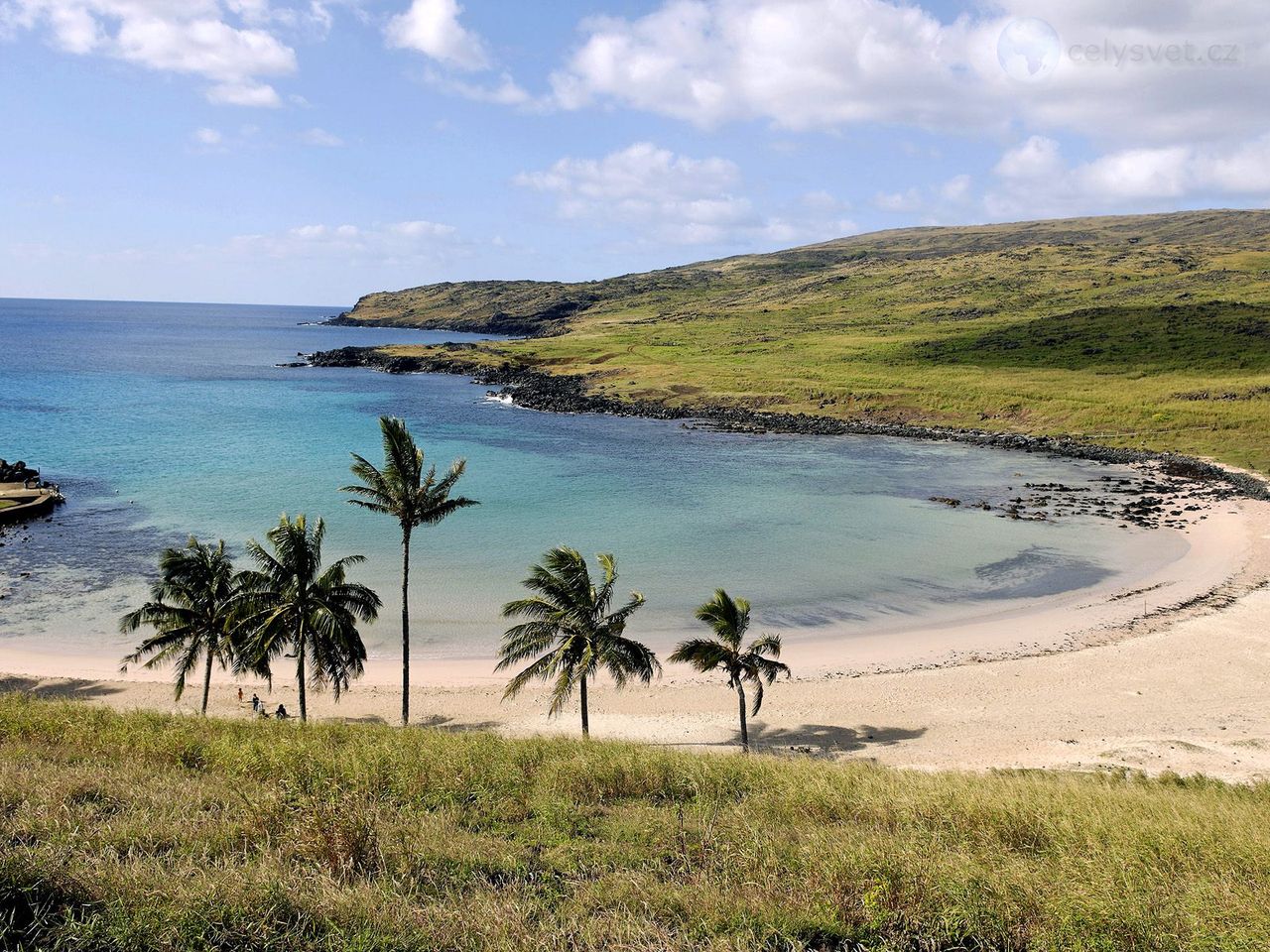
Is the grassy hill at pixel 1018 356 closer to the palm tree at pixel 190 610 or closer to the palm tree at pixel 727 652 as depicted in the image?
the palm tree at pixel 727 652

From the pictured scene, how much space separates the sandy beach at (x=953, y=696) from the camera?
26141 millimetres

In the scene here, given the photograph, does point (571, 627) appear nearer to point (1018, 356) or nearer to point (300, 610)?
point (300, 610)

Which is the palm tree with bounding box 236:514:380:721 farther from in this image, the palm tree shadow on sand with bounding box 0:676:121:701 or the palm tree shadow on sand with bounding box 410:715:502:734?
the palm tree shadow on sand with bounding box 0:676:121:701

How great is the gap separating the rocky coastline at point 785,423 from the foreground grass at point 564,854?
219 ft

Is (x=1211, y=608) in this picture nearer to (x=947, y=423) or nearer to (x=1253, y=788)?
(x=1253, y=788)

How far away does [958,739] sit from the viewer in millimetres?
27094

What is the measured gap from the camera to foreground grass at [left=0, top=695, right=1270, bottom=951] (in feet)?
29.4

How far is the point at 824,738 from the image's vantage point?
27719mm

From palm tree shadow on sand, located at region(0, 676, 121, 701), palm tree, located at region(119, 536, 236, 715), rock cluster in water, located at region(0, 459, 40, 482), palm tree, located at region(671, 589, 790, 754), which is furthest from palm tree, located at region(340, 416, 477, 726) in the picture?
rock cluster in water, located at region(0, 459, 40, 482)

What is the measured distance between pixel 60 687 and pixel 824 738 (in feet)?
101

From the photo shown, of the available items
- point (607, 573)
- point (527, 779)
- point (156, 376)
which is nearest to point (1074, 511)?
point (607, 573)

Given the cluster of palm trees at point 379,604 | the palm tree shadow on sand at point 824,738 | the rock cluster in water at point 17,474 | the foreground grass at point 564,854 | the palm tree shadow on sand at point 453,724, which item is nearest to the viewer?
the foreground grass at point 564,854

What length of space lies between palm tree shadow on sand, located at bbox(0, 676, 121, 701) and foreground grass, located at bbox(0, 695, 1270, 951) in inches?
646

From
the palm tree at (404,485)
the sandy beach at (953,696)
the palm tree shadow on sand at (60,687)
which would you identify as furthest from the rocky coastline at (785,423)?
the palm tree shadow on sand at (60,687)
